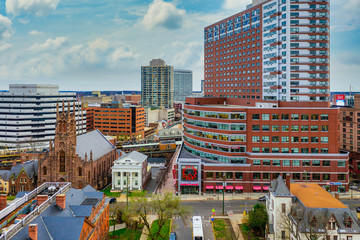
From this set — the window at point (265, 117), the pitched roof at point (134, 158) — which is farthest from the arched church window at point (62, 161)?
the window at point (265, 117)

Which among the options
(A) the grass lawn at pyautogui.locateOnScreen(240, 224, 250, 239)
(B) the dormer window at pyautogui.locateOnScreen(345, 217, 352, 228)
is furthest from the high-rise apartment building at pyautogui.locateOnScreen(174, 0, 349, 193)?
(B) the dormer window at pyautogui.locateOnScreen(345, 217, 352, 228)

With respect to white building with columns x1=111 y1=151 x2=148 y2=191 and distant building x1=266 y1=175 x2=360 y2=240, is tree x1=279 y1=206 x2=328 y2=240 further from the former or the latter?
white building with columns x1=111 y1=151 x2=148 y2=191

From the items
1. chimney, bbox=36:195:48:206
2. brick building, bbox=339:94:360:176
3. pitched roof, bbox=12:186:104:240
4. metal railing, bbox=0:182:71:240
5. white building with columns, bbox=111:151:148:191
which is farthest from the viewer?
brick building, bbox=339:94:360:176

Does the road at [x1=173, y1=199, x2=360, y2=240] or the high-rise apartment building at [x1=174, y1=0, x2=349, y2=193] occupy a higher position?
the high-rise apartment building at [x1=174, y1=0, x2=349, y2=193]

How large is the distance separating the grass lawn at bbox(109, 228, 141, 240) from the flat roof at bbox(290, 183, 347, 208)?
111 ft

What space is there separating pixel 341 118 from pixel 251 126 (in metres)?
51.2

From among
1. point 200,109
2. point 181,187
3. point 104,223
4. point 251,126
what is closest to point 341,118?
point 251,126

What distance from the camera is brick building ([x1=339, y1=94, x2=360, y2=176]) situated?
11177 centimetres

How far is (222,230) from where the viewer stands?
64.7 metres

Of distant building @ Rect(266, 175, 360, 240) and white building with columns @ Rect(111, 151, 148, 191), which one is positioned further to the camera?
white building with columns @ Rect(111, 151, 148, 191)

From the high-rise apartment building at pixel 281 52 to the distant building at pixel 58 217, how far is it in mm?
77513

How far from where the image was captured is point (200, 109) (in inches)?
4063

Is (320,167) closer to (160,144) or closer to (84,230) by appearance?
(84,230)

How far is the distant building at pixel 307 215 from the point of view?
160ft
